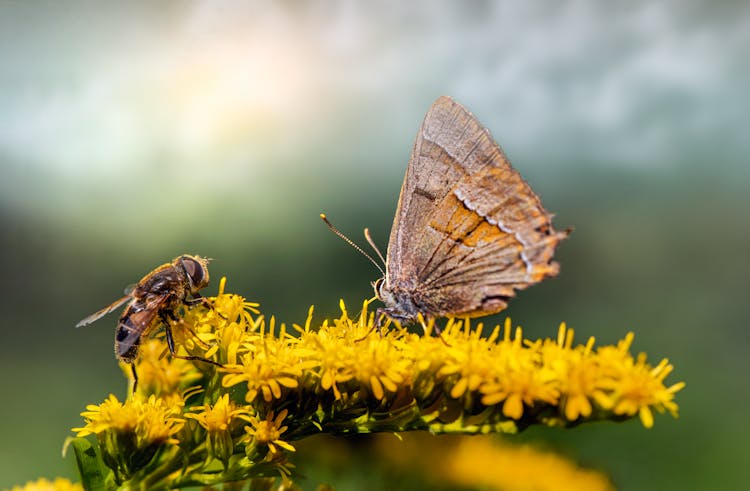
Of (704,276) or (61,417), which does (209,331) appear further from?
(704,276)

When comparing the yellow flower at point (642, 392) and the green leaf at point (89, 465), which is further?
the green leaf at point (89, 465)

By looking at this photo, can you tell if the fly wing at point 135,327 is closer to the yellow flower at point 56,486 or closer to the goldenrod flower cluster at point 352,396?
the goldenrod flower cluster at point 352,396

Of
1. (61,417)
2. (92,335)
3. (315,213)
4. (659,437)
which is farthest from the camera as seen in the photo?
(315,213)

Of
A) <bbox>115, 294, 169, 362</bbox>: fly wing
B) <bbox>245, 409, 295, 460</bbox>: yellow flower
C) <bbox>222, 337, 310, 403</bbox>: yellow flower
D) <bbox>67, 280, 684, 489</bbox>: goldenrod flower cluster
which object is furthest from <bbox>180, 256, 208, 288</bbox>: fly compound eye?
<bbox>245, 409, 295, 460</bbox>: yellow flower

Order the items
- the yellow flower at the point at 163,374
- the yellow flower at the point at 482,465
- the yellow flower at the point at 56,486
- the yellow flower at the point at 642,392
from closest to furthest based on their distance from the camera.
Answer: the yellow flower at the point at 642,392 → the yellow flower at the point at 56,486 → the yellow flower at the point at 163,374 → the yellow flower at the point at 482,465

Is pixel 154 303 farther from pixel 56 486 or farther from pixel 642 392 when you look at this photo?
pixel 642 392

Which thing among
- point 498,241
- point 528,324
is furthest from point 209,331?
point 528,324

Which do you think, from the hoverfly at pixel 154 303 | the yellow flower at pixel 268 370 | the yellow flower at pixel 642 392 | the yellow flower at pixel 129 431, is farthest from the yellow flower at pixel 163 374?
the yellow flower at pixel 642 392
